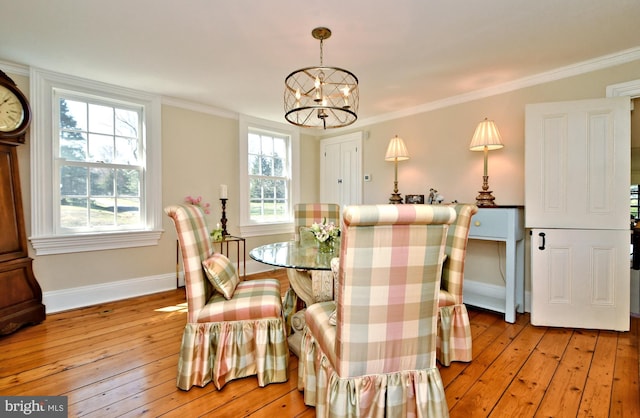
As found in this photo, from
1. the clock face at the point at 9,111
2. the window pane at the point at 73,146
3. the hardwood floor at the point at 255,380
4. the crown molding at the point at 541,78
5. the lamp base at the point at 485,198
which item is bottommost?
the hardwood floor at the point at 255,380

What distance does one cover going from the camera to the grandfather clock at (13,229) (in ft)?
8.41

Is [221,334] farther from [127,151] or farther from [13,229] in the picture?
[127,151]

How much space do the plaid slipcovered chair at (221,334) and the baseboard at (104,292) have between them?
2.10 metres

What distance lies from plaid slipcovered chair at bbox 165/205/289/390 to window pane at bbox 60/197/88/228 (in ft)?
6.85

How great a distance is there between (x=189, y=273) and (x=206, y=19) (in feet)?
5.49

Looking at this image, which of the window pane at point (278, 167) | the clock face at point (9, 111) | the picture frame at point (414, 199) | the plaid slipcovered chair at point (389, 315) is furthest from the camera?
the window pane at point (278, 167)

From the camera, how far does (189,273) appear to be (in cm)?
181

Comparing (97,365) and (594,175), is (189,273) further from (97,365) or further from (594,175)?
(594,175)

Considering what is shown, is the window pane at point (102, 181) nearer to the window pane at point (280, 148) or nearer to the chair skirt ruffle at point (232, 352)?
the window pane at point (280, 148)

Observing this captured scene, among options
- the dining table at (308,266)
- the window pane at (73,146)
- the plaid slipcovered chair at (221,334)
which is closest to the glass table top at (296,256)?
the dining table at (308,266)

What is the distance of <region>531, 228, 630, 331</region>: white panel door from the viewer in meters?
2.57

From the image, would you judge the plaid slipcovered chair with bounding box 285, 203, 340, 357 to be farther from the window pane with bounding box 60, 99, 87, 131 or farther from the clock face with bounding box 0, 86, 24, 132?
the clock face with bounding box 0, 86, 24, 132

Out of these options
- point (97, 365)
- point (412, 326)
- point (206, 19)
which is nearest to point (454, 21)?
point (206, 19)

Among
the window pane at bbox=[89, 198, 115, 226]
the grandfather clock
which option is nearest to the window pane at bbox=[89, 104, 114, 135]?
the grandfather clock
